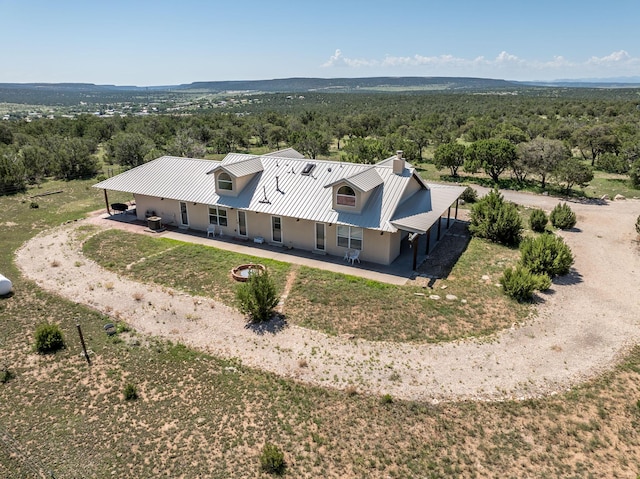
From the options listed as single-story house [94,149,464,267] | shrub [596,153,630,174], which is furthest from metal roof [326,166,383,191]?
shrub [596,153,630,174]

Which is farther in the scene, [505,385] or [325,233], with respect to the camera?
[325,233]

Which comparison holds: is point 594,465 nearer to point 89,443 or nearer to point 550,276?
point 550,276

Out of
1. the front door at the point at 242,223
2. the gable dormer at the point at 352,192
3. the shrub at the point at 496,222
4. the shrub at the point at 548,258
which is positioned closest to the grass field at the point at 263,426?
the shrub at the point at 548,258

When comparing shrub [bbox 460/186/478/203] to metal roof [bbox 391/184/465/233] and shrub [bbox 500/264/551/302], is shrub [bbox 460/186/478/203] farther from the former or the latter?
shrub [bbox 500/264/551/302]

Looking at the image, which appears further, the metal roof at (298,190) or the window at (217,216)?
the window at (217,216)

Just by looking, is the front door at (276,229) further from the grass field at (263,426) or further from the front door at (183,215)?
the grass field at (263,426)

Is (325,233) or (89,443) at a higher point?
(325,233)

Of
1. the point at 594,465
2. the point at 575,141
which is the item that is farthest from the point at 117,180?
the point at 575,141
